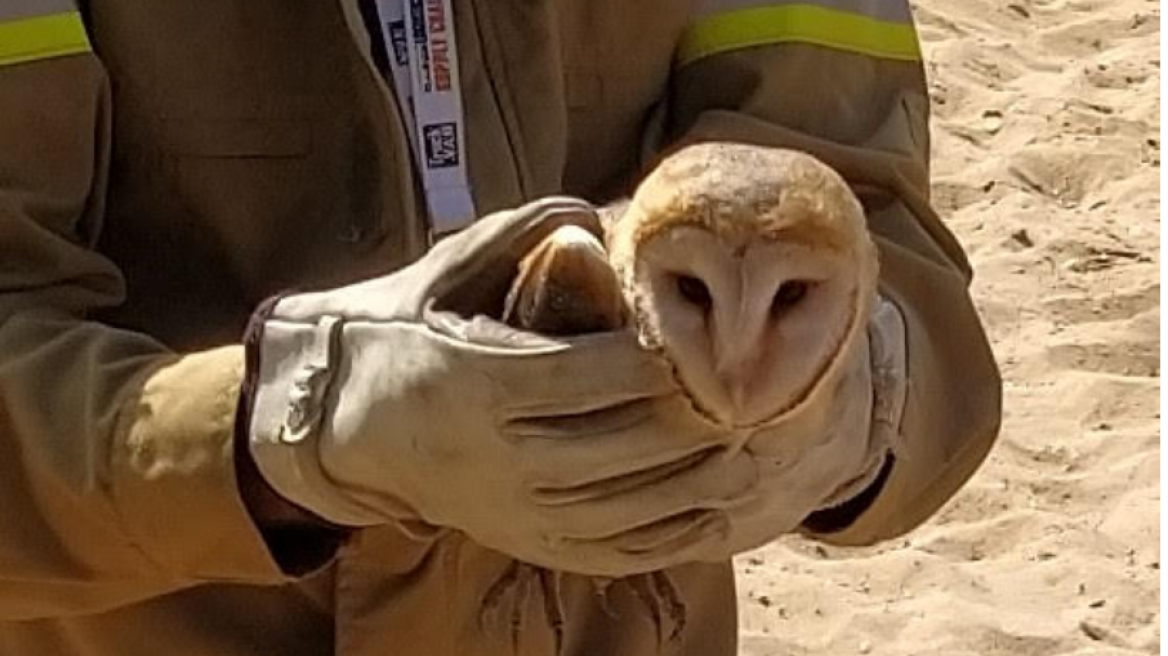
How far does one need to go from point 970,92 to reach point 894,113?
347 centimetres

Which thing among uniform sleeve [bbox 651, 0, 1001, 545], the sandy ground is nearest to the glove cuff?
uniform sleeve [bbox 651, 0, 1001, 545]

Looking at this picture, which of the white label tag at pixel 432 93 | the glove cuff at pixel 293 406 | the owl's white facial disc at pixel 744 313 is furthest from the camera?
the white label tag at pixel 432 93

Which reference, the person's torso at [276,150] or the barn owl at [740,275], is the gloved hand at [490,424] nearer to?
the barn owl at [740,275]

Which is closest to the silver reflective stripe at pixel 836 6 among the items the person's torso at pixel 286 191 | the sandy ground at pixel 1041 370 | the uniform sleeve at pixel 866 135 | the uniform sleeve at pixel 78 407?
the uniform sleeve at pixel 866 135

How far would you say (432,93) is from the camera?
181cm

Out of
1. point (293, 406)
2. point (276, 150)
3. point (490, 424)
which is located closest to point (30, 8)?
point (276, 150)

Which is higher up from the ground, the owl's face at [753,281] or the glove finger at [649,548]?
the owl's face at [753,281]

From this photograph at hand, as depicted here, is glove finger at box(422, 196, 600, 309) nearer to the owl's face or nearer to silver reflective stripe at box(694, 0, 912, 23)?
the owl's face

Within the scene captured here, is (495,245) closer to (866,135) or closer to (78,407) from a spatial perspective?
(78,407)

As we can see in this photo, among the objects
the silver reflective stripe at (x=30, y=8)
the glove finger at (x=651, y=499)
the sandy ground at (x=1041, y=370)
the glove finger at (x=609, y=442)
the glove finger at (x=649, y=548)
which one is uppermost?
the silver reflective stripe at (x=30, y=8)

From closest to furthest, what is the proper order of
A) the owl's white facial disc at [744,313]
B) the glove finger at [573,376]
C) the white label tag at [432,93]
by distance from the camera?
the owl's white facial disc at [744,313], the glove finger at [573,376], the white label tag at [432,93]

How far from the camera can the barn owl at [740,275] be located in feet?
4.45

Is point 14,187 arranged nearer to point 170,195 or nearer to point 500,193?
point 170,195

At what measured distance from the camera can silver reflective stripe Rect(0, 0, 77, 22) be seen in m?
1.74
